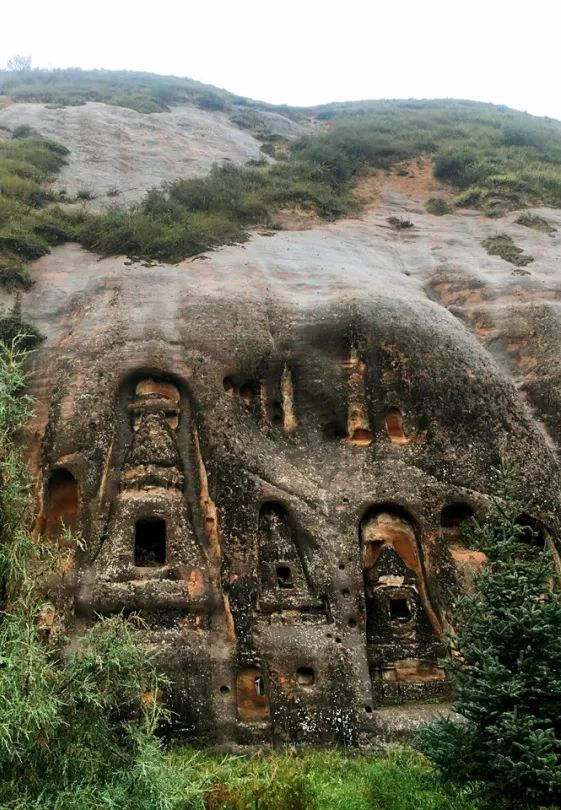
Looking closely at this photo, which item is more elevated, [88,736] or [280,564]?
[88,736]

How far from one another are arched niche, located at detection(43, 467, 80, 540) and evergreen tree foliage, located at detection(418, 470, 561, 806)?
8117mm

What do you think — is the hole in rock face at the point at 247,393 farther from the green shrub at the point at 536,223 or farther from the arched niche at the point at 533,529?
the green shrub at the point at 536,223

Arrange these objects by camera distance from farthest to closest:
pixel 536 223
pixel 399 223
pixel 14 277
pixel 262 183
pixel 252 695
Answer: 1. pixel 262 183
2. pixel 399 223
3. pixel 536 223
4. pixel 14 277
5. pixel 252 695

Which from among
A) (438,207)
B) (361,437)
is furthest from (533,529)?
(438,207)

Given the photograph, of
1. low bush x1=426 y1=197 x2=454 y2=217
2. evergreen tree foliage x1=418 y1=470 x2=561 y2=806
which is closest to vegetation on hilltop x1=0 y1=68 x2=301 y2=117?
low bush x1=426 y1=197 x2=454 y2=217

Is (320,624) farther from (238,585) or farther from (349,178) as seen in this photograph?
(349,178)

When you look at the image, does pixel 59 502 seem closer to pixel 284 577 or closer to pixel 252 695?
pixel 284 577

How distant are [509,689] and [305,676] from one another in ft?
16.6

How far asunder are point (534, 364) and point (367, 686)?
954 cm

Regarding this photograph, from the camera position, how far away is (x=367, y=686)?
46.8 feet

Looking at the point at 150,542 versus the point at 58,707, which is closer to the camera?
the point at 58,707

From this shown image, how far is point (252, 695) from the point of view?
46.6 feet

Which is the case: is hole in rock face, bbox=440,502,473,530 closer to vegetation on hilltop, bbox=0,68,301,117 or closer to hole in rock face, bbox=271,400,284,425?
hole in rock face, bbox=271,400,284,425

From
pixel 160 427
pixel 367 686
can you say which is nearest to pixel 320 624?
pixel 367 686
